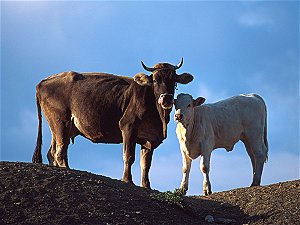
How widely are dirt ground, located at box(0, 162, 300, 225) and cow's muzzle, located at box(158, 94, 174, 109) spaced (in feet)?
6.77

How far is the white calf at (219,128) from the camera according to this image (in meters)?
15.5

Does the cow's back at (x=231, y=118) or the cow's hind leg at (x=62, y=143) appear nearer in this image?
the cow's hind leg at (x=62, y=143)

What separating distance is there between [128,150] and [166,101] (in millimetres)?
1485

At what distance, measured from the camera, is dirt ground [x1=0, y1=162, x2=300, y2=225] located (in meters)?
10.9

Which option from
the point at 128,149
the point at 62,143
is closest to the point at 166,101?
the point at 128,149

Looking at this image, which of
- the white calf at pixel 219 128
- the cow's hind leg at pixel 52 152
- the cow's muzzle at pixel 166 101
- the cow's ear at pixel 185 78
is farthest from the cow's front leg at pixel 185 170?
the cow's hind leg at pixel 52 152

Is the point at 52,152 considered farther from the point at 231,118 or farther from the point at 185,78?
the point at 231,118

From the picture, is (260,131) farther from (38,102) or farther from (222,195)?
(38,102)

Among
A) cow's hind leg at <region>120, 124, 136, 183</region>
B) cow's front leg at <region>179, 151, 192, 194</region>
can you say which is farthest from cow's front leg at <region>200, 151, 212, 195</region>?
cow's hind leg at <region>120, 124, 136, 183</region>

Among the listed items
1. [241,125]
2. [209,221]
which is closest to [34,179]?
[209,221]

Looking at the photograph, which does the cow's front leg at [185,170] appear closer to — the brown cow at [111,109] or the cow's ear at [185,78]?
the brown cow at [111,109]

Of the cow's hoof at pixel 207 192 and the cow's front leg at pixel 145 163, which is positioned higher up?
the cow's front leg at pixel 145 163

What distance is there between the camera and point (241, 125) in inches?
658

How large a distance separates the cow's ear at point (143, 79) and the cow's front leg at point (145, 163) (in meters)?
1.61
